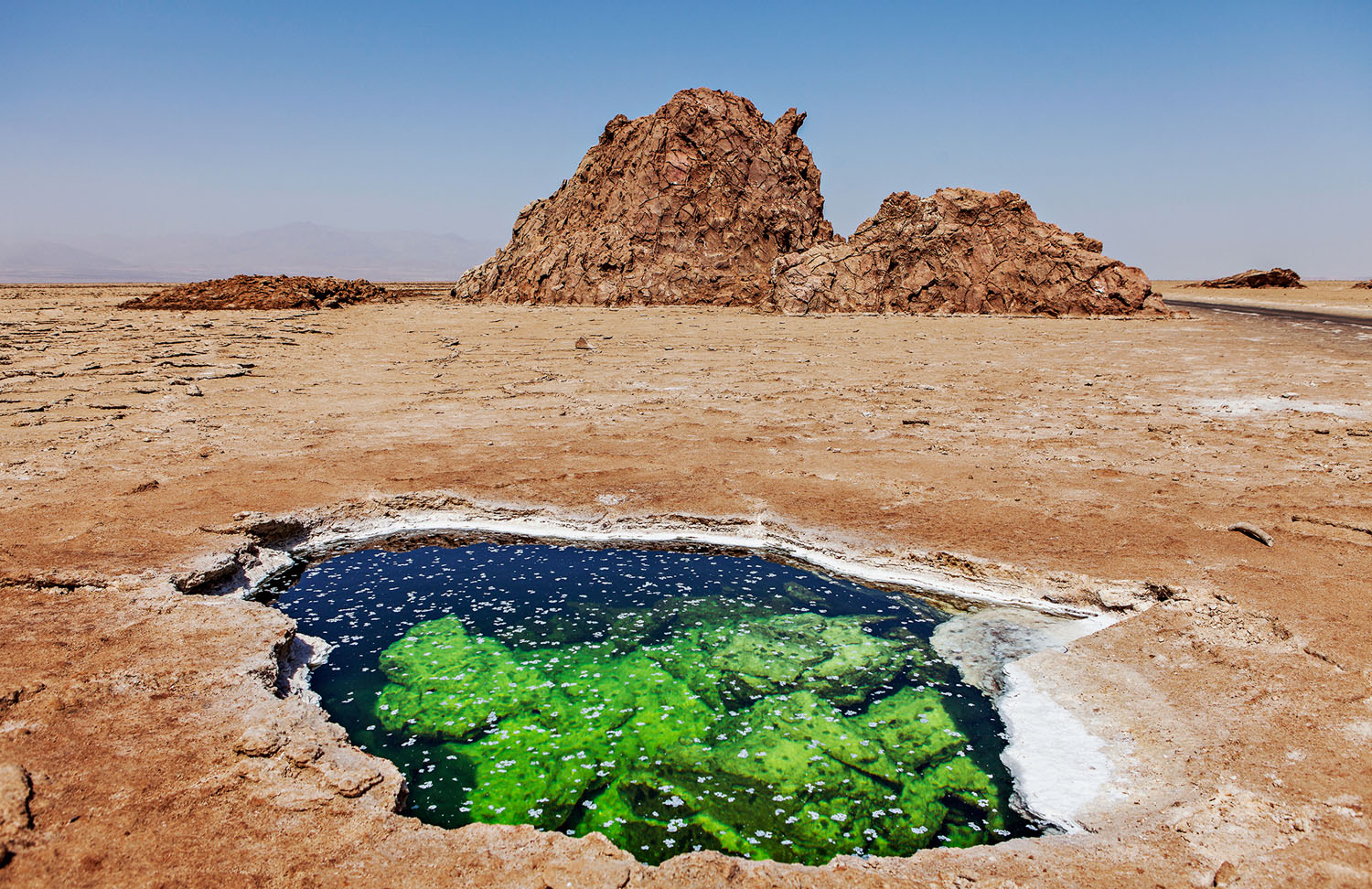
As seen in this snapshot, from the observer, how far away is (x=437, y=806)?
3.31 meters

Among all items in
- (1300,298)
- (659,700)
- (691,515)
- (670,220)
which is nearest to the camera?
(659,700)

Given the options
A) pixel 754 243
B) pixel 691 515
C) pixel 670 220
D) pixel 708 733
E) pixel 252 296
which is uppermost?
pixel 670 220

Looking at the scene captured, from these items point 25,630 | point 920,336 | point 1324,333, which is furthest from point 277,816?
point 1324,333

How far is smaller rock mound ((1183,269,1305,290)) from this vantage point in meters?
34.0

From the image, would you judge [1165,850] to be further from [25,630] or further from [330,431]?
[330,431]

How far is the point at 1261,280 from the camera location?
3484cm

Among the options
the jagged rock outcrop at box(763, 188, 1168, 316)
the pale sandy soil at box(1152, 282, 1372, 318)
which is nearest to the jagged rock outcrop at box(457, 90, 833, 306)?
the jagged rock outcrop at box(763, 188, 1168, 316)

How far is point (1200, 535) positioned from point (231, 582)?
6477mm

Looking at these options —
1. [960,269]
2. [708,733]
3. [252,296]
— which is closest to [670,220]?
[960,269]

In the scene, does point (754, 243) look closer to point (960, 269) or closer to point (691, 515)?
point (960, 269)

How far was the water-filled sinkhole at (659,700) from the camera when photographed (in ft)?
10.9

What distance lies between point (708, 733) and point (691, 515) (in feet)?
7.76

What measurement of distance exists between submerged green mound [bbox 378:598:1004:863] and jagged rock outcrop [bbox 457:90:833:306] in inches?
755

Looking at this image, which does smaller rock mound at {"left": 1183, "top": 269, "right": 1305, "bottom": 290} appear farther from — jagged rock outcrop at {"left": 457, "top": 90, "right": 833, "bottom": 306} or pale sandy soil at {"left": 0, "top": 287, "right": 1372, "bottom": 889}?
pale sandy soil at {"left": 0, "top": 287, "right": 1372, "bottom": 889}
